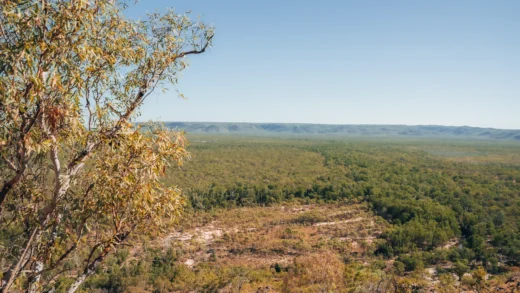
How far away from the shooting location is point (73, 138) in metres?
4.00

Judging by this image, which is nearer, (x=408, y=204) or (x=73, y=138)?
(x=73, y=138)

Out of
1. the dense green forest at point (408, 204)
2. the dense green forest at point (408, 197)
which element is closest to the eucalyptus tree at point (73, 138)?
the dense green forest at point (408, 204)

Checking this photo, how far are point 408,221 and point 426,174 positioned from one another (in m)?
28.0

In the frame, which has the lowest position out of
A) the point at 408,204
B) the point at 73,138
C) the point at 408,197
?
the point at 408,197

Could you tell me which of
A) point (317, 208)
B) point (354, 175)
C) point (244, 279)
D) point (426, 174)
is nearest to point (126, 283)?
point (244, 279)

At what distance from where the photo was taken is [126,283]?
1503 centimetres

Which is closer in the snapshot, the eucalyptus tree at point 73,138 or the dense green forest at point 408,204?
the eucalyptus tree at point 73,138

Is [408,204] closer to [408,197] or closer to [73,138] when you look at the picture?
[408,197]

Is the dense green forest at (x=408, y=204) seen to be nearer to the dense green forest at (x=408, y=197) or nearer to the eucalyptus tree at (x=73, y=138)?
the dense green forest at (x=408, y=197)

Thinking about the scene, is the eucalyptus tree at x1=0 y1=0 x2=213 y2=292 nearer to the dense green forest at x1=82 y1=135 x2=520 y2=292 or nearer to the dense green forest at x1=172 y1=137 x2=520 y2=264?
the dense green forest at x1=82 y1=135 x2=520 y2=292

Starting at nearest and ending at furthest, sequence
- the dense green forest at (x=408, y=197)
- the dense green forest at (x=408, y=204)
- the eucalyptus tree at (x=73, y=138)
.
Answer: the eucalyptus tree at (x=73, y=138), the dense green forest at (x=408, y=204), the dense green forest at (x=408, y=197)

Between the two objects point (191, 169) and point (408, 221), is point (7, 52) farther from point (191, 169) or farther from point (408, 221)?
point (191, 169)

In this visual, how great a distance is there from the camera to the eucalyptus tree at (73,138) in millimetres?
3377

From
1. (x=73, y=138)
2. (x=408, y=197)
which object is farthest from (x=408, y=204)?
(x=73, y=138)
